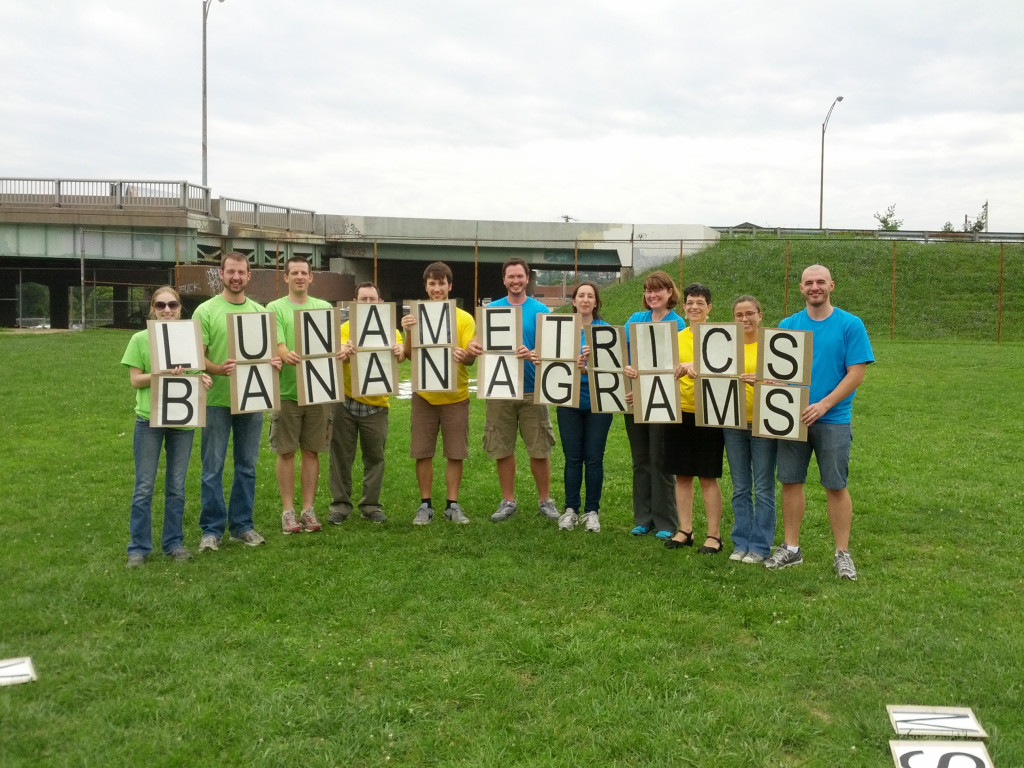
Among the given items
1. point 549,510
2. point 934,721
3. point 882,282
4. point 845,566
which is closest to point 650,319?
point 549,510

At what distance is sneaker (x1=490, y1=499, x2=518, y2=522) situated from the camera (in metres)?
7.83

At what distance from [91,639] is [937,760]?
14.4 ft

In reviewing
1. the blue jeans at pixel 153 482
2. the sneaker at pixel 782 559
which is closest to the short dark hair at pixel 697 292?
the sneaker at pixel 782 559

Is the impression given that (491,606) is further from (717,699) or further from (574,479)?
(574,479)

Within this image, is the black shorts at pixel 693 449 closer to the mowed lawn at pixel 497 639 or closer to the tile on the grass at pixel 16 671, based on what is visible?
the mowed lawn at pixel 497 639

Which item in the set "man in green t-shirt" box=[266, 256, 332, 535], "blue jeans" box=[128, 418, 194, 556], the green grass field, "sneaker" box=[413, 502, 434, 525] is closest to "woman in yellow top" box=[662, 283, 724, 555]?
the green grass field

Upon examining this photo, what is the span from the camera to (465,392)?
788 centimetres

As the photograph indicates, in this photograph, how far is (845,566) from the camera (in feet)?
20.6

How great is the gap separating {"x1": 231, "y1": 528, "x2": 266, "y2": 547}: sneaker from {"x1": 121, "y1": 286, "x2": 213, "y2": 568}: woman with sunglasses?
51 centimetres

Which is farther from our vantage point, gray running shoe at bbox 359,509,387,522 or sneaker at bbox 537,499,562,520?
sneaker at bbox 537,499,562,520

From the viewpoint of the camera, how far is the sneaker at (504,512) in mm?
7832

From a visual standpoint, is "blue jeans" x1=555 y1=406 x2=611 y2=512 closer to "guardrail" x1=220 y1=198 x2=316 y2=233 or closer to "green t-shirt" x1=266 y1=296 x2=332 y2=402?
"green t-shirt" x1=266 y1=296 x2=332 y2=402

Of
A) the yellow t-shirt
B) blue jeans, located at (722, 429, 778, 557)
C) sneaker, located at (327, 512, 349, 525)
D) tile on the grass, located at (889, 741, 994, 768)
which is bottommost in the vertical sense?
tile on the grass, located at (889, 741, 994, 768)

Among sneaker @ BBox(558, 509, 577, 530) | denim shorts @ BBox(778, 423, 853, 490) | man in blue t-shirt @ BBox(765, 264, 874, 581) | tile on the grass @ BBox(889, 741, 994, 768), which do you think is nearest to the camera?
tile on the grass @ BBox(889, 741, 994, 768)
